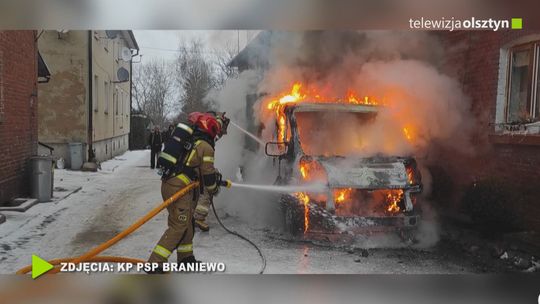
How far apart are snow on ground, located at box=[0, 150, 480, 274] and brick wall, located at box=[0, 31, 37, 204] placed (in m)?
0.62

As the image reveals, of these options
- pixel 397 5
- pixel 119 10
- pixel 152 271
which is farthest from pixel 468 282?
pixel 119 10

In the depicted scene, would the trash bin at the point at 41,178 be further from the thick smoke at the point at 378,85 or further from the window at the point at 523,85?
the window at the point at 523,85

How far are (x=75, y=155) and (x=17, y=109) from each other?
4728mm

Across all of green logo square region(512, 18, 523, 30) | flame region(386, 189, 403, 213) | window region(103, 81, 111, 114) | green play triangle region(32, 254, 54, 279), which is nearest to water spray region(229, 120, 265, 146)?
flame region(386, 189, 403, 213)

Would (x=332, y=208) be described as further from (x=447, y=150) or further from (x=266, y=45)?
(x=266, y=45)

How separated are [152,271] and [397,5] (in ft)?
11.1

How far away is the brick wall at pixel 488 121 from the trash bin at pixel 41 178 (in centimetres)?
673

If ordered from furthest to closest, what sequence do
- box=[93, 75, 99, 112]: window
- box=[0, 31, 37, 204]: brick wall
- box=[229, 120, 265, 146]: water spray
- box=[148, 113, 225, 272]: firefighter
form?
box=[93, 75, 99, 112]: window
box=[229, 120, 265, 146]: water spray
box=[0, 31, 37, 204]: brick wall
box=[148, 113, 225, 272]: firefighter

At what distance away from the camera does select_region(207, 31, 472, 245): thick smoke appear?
643cm

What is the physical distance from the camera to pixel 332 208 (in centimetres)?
518

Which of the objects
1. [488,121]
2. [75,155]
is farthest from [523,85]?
[75,155]

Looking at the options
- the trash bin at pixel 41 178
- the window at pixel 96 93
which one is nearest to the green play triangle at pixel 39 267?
the trash bin at pixel 41 178

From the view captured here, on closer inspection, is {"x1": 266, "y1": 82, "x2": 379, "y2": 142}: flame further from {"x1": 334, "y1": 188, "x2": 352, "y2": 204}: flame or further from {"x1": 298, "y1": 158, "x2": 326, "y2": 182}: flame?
{"x1": 334, "y1": 188, "x2": 352, "y2": 204}: flame

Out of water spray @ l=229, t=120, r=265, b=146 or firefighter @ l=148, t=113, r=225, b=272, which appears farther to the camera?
water spray @ l=229, t=120, r=265, b=146
